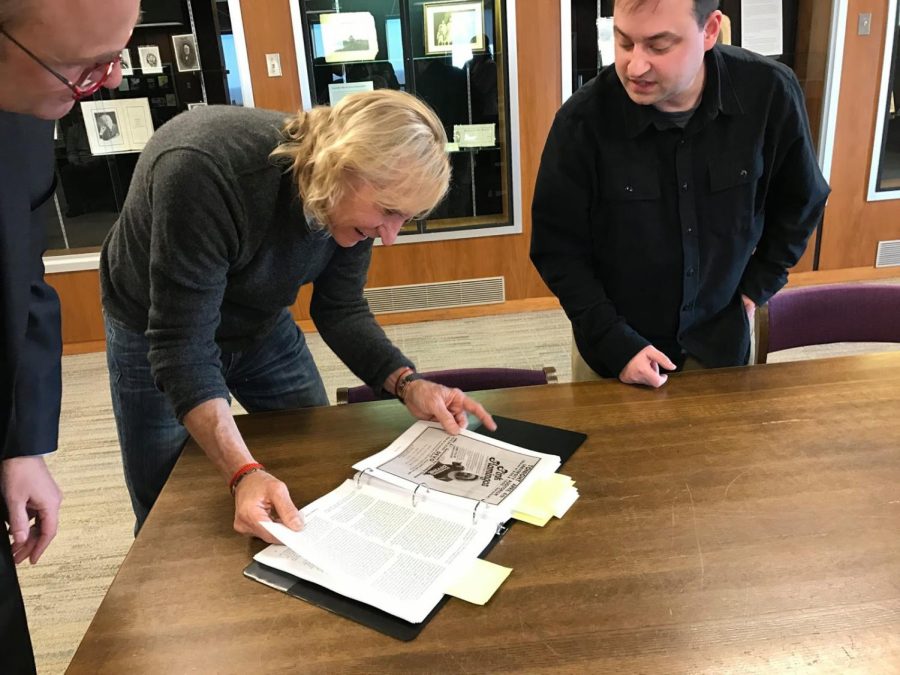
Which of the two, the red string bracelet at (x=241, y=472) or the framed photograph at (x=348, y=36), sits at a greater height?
the framed photograph at (x=348, y=36)

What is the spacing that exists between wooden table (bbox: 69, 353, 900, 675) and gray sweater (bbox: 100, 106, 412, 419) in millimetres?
219

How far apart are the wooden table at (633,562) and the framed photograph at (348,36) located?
268 cm

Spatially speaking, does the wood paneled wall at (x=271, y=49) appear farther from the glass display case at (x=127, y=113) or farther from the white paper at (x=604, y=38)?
the white paper at (x=604, y=38)

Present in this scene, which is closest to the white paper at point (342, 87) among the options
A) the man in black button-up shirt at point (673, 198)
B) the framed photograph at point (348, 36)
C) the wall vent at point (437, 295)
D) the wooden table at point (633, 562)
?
the framed photograph at point (348, 36)

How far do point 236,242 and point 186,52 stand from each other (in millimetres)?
2780

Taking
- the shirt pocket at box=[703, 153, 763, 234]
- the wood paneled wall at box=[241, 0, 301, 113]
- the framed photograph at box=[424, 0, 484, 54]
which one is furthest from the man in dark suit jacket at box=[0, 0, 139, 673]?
the framed photograph at box=[424, 0, 484, 54]

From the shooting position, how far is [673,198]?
1.56 m

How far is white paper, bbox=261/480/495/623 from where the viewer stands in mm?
925

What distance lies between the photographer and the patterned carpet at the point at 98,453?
1936 millimetres

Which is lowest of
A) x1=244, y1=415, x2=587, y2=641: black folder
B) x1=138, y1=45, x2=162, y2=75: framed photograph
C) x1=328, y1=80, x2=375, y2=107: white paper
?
x1=244, y1=415, x2=587, y2=641: black folder

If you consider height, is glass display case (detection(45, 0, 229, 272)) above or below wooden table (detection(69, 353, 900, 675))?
above

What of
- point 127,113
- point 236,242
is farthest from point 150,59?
point 236,242

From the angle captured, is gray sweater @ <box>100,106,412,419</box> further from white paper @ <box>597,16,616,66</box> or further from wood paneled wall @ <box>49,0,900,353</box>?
white paper @ <box>597,16,616,66</box>

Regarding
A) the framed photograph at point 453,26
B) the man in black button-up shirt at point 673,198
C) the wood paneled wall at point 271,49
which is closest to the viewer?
the man in black button-up shirt at point 673,198
